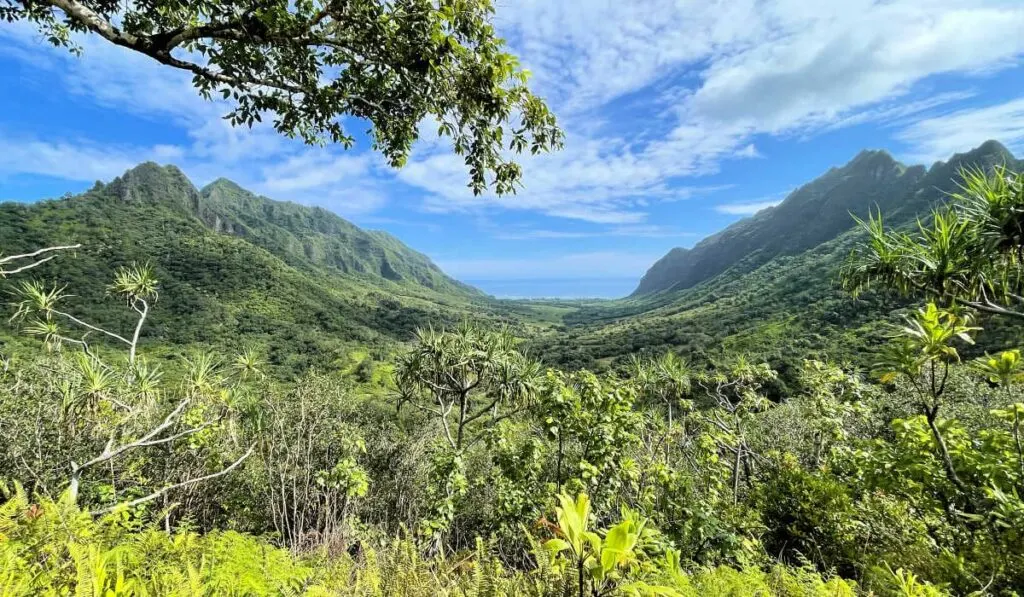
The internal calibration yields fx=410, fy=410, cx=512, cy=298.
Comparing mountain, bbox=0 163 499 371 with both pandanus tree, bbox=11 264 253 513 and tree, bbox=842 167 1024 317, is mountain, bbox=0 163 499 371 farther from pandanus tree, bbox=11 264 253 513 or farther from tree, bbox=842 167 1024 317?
tree, bbox=842 167 1024 317

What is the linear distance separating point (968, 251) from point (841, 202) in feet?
548

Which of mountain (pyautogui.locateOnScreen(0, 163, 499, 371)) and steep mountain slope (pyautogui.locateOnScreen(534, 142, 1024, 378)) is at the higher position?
mountain (pyautogui.locateOnScreen(0, 163, 499, 371))

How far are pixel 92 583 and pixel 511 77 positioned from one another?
11.2 feet

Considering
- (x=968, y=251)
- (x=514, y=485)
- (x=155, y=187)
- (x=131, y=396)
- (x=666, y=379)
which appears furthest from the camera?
(x=155, y=187)

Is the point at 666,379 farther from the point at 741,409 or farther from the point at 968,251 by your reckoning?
the point at 968,251

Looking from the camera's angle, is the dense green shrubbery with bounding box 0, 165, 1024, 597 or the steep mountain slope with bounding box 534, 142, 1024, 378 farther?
the steep mountain slope with bounding box 534, 142, 1024, 378

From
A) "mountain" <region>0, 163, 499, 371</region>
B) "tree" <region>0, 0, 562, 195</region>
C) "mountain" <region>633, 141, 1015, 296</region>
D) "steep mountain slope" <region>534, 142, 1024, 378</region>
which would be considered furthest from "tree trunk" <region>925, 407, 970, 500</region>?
"mountain" <region>633, 141, 1015, 296</region>

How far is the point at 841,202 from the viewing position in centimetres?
13175

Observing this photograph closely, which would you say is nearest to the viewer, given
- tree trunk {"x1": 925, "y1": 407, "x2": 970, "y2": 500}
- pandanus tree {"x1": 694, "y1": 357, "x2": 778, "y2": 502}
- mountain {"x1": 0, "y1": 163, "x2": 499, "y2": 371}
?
tree trunk {"x1": 925, "y1": 407, "x2": 970, "y2": 500}

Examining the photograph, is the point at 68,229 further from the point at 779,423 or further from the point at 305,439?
the point at 779,423

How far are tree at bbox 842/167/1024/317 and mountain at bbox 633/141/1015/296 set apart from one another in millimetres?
109033

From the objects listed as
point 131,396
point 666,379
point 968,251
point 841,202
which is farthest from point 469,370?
point 841,202

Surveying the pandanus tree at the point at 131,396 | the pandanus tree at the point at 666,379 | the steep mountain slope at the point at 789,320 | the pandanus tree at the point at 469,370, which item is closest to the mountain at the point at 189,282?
the steep mountain slope at the point at 789,320

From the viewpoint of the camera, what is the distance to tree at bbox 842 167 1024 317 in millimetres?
3049
